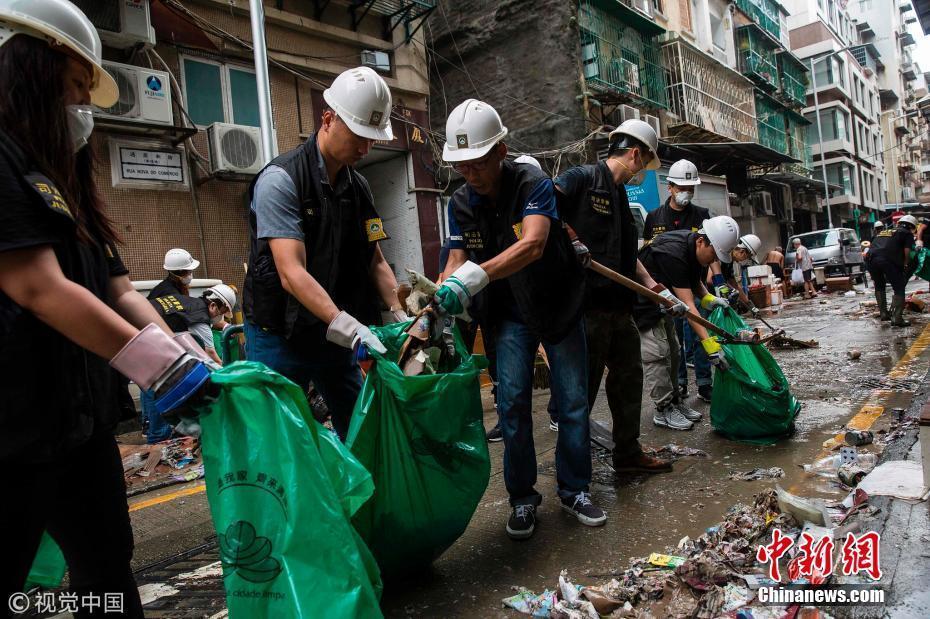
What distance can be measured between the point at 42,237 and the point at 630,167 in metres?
2.82

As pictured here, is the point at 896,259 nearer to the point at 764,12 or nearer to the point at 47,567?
the point at 47,567

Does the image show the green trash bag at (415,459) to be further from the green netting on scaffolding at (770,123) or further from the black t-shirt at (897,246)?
the green netting on scaffolding at (770,123)

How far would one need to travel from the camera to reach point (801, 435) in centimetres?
379

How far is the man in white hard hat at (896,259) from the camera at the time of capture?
8.45 meters

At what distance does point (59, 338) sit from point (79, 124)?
1.79 feet

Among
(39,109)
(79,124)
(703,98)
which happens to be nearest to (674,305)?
(79,124)

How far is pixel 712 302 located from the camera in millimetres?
4277

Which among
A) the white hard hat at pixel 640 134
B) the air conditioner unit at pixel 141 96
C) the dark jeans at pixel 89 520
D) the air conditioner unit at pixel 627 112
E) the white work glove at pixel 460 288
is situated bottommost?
the dark jeans at pixel 89 520

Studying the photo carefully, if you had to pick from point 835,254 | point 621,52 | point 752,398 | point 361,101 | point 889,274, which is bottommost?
point 752,398

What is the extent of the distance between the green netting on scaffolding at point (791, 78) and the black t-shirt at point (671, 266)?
23.7 meters

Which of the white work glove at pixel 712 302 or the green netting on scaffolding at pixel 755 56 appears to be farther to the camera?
the green netting on scaffolding at pixel 755 56

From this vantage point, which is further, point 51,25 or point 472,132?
point 472,132

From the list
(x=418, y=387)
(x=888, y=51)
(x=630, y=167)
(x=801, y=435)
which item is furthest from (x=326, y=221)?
(x=888, y=51)

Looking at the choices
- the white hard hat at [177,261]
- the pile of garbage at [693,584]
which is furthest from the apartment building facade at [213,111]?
the pile of garbage at [693,584]
